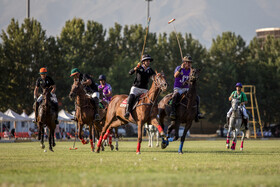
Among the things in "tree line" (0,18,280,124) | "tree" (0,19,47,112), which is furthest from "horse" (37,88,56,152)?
"tree" (0,19,47,112)

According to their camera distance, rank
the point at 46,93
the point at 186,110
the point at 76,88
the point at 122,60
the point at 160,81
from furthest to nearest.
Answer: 1. the point at 122,60
2. the point at 46,93
3. the point at 76,88
4. the point at 186,110
5. the point at 160,81

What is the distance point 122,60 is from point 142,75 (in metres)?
60.5

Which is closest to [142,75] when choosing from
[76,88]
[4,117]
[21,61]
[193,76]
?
[193,76]

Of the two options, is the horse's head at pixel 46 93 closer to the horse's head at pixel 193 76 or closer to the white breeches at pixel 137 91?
the white breeches at pixel 137 91

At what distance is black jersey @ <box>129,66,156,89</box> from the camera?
63.1ft

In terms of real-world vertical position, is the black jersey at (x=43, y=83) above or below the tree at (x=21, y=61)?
below

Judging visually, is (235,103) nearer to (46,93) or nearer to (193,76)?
(193,76)

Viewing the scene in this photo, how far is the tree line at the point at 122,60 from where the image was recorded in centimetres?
7025

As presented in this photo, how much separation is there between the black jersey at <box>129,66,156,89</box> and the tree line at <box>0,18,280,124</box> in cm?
4581

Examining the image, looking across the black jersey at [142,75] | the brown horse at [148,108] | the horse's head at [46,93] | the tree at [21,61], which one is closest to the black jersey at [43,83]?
the horse's head at [46,93]

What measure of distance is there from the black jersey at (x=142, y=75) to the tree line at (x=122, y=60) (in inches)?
1804

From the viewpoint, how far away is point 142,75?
766 inches

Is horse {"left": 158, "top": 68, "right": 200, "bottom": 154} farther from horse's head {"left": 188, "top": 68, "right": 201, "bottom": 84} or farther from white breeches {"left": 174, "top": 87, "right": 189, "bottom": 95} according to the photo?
white breeches {"left": 174, "top": 87, "right": 189, "bottom": 95}

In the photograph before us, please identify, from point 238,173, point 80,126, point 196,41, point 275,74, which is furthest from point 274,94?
point 238,173
